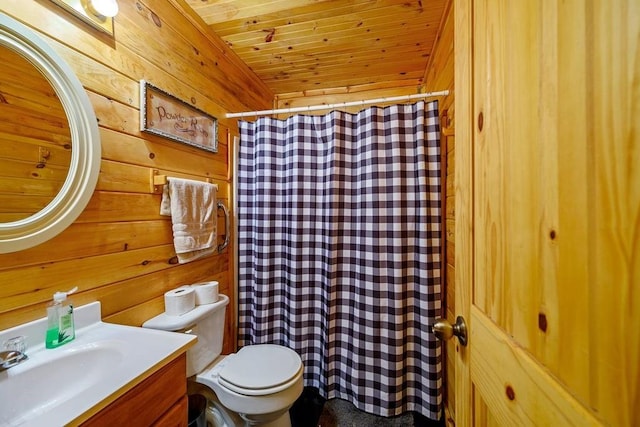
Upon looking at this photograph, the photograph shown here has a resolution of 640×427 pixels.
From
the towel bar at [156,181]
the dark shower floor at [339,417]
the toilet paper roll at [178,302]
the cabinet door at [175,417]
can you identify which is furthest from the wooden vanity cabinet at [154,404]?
the dark shower floor at [339,417]

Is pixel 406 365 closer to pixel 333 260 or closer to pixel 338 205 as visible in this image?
pixel 333 260

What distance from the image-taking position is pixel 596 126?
0.99 ft

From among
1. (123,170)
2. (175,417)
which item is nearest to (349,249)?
(175,417)

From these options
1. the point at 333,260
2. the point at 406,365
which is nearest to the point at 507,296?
the point at 333,260

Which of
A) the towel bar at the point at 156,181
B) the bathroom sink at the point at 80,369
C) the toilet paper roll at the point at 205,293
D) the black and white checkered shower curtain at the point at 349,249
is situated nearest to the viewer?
the bathroom sink at the point at 80,369

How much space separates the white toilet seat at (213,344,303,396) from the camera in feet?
3.61

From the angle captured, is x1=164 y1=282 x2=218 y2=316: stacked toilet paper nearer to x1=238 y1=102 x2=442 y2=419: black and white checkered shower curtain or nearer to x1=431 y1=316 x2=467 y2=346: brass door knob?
x1=238 y1=102 x2=442 y2=419: black and white checkered shower curtain

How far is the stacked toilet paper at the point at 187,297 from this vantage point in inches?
46.8

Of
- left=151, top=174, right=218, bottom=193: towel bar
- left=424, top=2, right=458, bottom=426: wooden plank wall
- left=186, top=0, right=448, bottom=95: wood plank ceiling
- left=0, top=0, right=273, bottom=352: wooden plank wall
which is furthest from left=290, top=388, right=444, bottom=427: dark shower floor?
left=186, top=0, right=448, bottom=95: wood plank ceiling

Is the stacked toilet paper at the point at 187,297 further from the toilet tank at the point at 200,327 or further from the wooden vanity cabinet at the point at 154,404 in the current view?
the wooden vanity cabinet at the point at 154,404

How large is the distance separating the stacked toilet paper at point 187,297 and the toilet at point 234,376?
3 cm

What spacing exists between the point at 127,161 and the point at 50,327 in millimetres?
660

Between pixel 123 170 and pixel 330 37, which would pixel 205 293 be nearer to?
pixel 123 170

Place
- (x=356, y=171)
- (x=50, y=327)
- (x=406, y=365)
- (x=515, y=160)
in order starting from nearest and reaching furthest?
(x=515, y=160), (x=50, y=327), (x=406, y=365), (x=356, y=171)
